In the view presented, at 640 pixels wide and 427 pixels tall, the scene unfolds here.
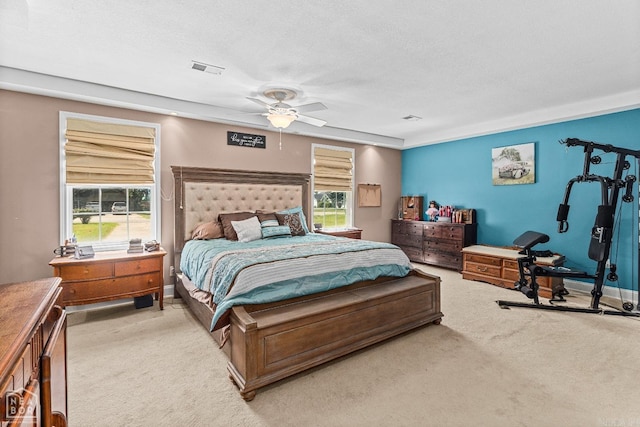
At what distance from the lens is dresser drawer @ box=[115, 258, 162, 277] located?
141 inches

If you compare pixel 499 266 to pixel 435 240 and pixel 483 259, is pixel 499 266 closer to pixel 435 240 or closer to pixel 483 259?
pixel 483 259

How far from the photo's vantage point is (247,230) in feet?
13.8

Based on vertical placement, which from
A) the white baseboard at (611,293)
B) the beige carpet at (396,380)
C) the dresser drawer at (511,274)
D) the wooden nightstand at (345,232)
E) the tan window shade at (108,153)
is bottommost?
the beige carpet at (396,380)

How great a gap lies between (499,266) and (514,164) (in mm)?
1792

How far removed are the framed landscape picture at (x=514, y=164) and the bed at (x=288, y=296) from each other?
10.1 feet

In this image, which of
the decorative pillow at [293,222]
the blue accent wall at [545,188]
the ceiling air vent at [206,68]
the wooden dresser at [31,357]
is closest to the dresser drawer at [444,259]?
the blue accent wall at [545,188]

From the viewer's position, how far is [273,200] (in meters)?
5.26

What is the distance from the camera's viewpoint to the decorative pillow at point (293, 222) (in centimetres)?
467

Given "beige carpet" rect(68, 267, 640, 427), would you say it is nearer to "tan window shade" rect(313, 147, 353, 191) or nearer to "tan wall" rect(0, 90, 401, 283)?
"tan wall" rect(0, 90, 401, 283)

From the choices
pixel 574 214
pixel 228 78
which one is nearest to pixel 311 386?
pixel 228 78

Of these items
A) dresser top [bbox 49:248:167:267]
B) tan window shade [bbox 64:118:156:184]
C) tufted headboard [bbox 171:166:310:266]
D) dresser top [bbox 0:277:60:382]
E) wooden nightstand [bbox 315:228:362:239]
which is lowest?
dresser top [bbox 49:248:167:267]

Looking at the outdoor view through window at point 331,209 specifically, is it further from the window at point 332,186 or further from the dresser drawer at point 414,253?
the dresser drawer at point 414,253

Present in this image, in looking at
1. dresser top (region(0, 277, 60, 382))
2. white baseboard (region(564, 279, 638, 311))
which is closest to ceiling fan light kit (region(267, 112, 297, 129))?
dresser top (region(0, 277, 60, 382))

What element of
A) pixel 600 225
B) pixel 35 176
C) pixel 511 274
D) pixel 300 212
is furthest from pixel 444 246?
pixel 35 176
